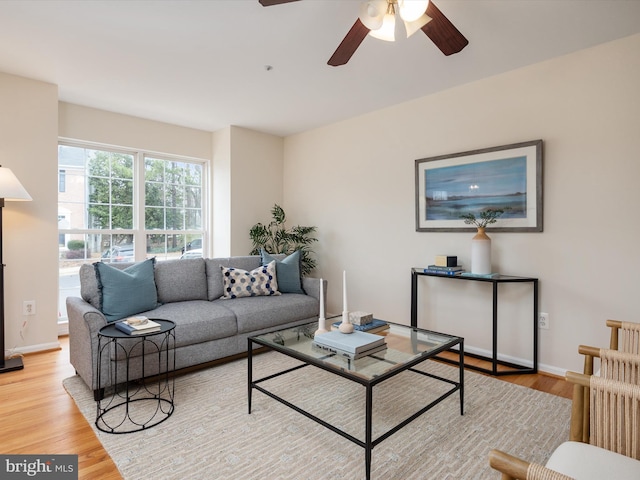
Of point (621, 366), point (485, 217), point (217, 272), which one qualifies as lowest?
point (621, 366)

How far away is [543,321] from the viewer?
290 cm

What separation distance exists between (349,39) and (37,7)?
1934 millimetres

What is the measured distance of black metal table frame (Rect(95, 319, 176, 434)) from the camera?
83.1 inches

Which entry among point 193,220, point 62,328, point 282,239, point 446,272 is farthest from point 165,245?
point 446,272

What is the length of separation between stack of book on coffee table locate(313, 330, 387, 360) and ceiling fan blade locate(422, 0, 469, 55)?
5.70 feet

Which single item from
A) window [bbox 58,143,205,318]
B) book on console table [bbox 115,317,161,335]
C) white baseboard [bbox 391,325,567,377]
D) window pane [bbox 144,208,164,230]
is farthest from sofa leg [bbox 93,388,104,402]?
window pane [bbox 144,208,164,230]

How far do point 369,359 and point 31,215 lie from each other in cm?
336

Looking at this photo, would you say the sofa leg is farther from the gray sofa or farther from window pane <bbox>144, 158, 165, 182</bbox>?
window pane <bbox>144, 158, 165, 182</bbox>

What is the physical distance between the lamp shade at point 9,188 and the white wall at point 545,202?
3149mm

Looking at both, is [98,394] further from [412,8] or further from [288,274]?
[412,8]

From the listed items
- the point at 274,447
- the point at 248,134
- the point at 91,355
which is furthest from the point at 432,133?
the point at 91,355

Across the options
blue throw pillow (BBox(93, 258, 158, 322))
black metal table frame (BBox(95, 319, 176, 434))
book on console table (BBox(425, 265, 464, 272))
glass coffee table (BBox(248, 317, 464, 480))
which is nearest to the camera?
glass coffee table (BBox(248, 317, 464, 480))

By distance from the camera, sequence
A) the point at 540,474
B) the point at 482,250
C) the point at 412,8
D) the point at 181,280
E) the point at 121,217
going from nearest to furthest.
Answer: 1. the point at 540,474
2. the point at 412,8
3. the point at 482,250
4. the point at 181,280
5. the point at 121,217

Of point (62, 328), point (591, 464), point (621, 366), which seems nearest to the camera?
point (591, 464)
